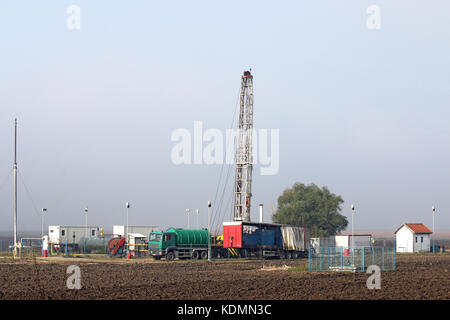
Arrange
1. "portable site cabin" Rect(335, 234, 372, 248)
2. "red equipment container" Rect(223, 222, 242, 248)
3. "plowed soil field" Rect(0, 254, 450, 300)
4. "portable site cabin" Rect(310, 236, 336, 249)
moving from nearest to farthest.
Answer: "plowed soil field" Rect(0, 254, 450, 300) < "red equipment container" Rect(223, 222, 242, 248) < "portable site cabin" Rect(310, 236, 336, 249) < "portable site cabin" Rect(335, 234, 372, 248)

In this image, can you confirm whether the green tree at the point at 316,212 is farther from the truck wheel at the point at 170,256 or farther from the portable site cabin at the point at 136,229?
the truck wheel at the point at 170,256

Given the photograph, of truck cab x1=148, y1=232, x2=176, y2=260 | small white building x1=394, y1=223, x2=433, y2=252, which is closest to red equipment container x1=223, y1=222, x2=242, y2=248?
truck cab x1=148, y1=232, x2=176, y2=260

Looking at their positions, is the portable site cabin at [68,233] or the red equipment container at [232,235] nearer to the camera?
the red equipment container at [232,235]

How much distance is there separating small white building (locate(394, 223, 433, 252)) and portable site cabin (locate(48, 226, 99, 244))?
1434 inches

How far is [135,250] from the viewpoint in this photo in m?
58.9

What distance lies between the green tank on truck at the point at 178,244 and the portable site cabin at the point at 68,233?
1894 centimetres

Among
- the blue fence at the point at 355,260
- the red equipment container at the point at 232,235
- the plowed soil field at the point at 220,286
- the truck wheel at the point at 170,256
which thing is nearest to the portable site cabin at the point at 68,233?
the truck wheel at the point at 170,256

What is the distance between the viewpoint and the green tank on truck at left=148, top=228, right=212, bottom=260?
51469 millimetres

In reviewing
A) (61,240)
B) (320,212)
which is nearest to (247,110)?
(61,240)

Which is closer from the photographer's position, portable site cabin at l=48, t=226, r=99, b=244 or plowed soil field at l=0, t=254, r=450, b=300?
plowed soil field at l=0, t=254, r=450, b=300

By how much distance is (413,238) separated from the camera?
2781 inches

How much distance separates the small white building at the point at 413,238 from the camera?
70.8 metres

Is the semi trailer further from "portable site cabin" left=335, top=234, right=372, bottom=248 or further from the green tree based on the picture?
the green tree

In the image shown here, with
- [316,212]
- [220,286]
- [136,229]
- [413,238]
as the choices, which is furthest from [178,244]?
[316,212]
